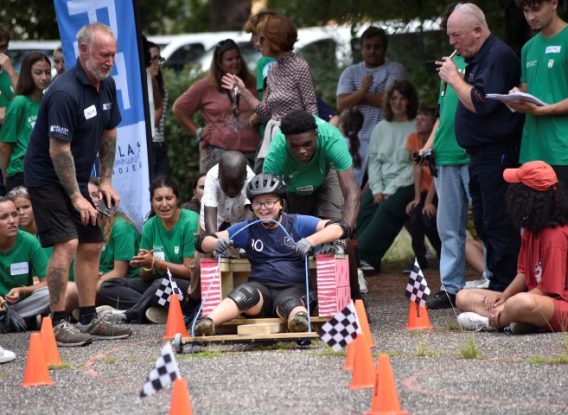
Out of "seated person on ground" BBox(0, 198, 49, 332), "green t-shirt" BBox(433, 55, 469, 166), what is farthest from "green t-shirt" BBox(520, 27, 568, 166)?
"seated person on ground" BBox(0, 198, 49, 332)

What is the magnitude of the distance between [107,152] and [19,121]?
106 inches

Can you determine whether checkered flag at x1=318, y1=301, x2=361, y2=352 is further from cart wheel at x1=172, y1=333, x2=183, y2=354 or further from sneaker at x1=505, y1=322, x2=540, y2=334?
sneaker at x1=505, y1=322, x2=540, y2=334

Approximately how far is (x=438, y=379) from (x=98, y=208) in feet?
11.4

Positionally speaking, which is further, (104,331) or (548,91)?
(104,331)

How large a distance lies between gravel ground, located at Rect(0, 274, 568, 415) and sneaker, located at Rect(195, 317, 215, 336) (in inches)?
4.9

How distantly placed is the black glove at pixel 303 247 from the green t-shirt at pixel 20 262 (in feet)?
10.3

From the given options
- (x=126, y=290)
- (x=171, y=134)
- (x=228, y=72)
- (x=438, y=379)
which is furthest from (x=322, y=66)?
(x=438, y=379)

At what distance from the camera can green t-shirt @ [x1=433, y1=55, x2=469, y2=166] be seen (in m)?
10.4

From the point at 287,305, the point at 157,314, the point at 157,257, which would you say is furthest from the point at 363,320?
the point at 157,257

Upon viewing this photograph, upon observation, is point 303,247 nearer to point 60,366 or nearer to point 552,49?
point 60,366

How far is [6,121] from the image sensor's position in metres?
12.3

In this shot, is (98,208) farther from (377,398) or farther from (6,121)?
(377,398)

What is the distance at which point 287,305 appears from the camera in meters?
8.85

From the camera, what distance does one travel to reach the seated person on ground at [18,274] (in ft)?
35.4
